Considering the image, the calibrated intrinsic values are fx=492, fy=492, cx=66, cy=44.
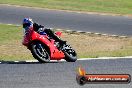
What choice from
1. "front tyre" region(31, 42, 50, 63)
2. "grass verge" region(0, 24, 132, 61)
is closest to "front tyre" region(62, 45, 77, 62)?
"front tyre" region(31, 42, 50, 63)

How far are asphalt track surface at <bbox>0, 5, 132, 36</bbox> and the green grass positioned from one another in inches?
57.3

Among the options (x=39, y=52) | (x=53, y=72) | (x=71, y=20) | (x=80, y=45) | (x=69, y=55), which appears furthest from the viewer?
(x=71, y=20)

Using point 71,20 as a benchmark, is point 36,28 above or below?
above

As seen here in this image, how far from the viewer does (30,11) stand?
100ft

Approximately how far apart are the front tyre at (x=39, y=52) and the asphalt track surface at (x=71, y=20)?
9.08 metres

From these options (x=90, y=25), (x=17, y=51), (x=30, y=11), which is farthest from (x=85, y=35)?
(x=30, y=11)

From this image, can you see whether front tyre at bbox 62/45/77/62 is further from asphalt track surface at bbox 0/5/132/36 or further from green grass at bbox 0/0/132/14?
green grass at bbox 0/0/132/14

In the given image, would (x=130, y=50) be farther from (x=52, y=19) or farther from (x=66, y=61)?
(x=52, y=19)

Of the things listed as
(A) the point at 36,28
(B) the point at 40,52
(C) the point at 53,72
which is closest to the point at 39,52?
(B) the point at 40,52

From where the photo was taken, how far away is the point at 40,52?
55.6 ft

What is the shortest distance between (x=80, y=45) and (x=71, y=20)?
6863mm

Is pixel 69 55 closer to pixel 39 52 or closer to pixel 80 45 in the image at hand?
pixel 39 52

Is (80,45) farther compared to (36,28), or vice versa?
(80,45)

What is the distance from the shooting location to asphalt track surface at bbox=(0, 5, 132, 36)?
2658 cm
